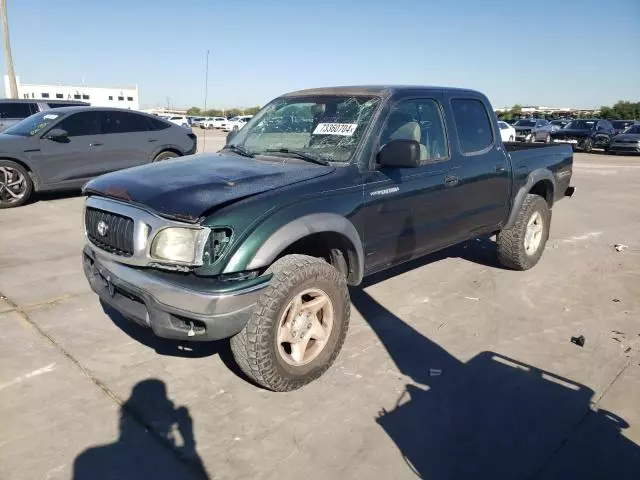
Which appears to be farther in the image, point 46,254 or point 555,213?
point 555,213

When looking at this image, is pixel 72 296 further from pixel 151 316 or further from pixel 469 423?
pixel 469 423

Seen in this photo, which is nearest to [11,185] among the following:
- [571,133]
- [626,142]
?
[626,142]

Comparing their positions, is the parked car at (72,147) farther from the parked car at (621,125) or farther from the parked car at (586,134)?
the parked car at (621,125)

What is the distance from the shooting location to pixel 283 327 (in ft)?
10.1

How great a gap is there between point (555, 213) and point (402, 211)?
6.54 meters

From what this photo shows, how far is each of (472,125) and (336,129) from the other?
63.1 inches

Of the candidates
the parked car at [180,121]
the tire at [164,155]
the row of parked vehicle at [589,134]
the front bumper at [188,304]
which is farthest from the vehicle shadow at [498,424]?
the row of parked vehicle at [589,134]

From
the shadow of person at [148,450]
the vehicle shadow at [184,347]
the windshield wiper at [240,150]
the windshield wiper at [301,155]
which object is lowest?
the vehicle shadow at [184,347]

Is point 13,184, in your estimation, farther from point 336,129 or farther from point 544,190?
point 544,190

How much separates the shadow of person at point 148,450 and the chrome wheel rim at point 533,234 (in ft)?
13.7

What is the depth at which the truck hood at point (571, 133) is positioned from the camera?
82.9 ft

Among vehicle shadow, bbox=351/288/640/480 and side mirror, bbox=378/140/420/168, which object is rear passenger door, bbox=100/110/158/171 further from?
vehicle shadow, bbox=351/288/640/480

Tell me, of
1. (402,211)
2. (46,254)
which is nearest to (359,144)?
(402,211)

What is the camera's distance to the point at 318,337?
329cm
